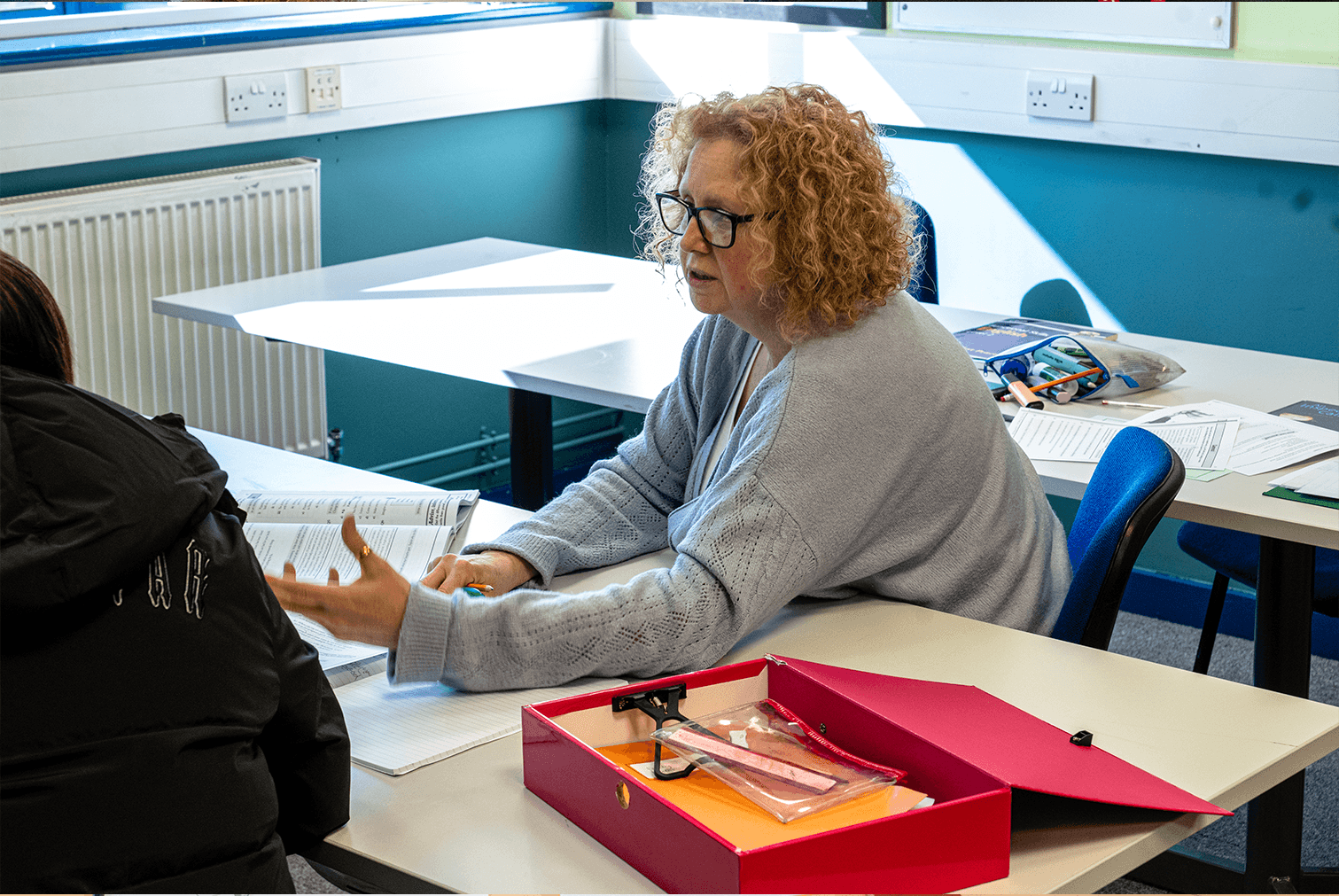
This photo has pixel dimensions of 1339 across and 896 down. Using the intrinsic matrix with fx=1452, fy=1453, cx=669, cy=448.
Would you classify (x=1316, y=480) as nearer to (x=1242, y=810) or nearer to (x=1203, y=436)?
(x=1203, y=436)

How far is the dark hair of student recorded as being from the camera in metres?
1.04

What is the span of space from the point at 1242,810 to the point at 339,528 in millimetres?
1559

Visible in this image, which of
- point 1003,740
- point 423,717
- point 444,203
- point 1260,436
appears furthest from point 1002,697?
point 444,203

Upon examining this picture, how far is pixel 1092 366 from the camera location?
235cm

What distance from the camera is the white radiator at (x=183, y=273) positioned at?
3.09 meters

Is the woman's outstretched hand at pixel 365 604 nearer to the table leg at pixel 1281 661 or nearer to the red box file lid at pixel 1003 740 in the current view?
the red box file lid at pixel 1003 740

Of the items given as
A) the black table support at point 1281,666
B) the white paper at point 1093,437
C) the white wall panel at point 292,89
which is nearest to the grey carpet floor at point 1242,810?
the black table support at point 1281,666

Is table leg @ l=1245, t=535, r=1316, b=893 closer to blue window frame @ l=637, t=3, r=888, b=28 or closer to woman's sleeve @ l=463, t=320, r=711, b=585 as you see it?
woman's sleeve @ l=463, t=320, r=711, b=585

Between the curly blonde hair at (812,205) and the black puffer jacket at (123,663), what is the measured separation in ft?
2.47

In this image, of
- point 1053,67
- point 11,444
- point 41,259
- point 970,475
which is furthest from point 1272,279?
point 11,444

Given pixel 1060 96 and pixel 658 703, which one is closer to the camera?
pixel 658 703

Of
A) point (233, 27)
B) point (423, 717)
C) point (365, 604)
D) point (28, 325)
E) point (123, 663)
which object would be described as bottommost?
point (423, 717)

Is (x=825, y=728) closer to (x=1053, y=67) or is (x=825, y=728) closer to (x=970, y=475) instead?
(x=970, y=475)

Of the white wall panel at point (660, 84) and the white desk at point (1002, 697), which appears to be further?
the white wall panel at point (660, 84)
